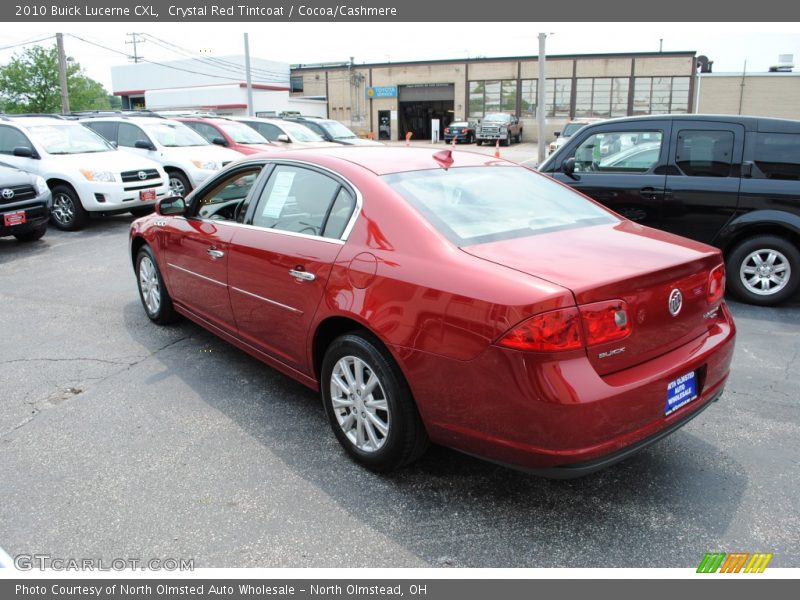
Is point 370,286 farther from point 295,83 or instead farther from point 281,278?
point 295,83

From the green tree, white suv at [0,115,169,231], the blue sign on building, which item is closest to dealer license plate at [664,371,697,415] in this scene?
white suv at [0,115,169,231]


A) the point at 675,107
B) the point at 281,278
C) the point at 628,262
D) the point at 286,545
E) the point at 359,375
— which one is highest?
the point at 675,107

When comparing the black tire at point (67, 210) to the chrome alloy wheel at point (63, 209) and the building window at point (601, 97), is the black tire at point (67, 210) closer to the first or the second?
the chrome alloy wheel at point (63, 209)

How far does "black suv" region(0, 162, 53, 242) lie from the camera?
8594mm

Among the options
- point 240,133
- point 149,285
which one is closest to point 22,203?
point 149,285

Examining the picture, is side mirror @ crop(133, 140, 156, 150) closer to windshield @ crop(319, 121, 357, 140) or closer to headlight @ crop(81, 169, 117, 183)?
headlight @ crop(81, 169, 117, 183)

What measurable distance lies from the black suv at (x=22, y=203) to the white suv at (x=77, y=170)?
0.97m

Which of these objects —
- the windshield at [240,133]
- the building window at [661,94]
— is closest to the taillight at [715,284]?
the windshield at [240,133]

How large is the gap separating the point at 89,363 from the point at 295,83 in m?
62.4

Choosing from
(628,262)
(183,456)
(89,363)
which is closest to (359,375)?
(183,456)

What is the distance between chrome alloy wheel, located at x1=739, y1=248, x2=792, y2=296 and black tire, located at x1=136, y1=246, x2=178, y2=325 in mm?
5426

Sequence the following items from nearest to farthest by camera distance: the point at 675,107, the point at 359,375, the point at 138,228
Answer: the point at 359,375 < the point at 138,228 < the point at 675,107

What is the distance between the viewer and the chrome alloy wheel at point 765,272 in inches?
239

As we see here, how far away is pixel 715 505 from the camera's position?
298 cm
